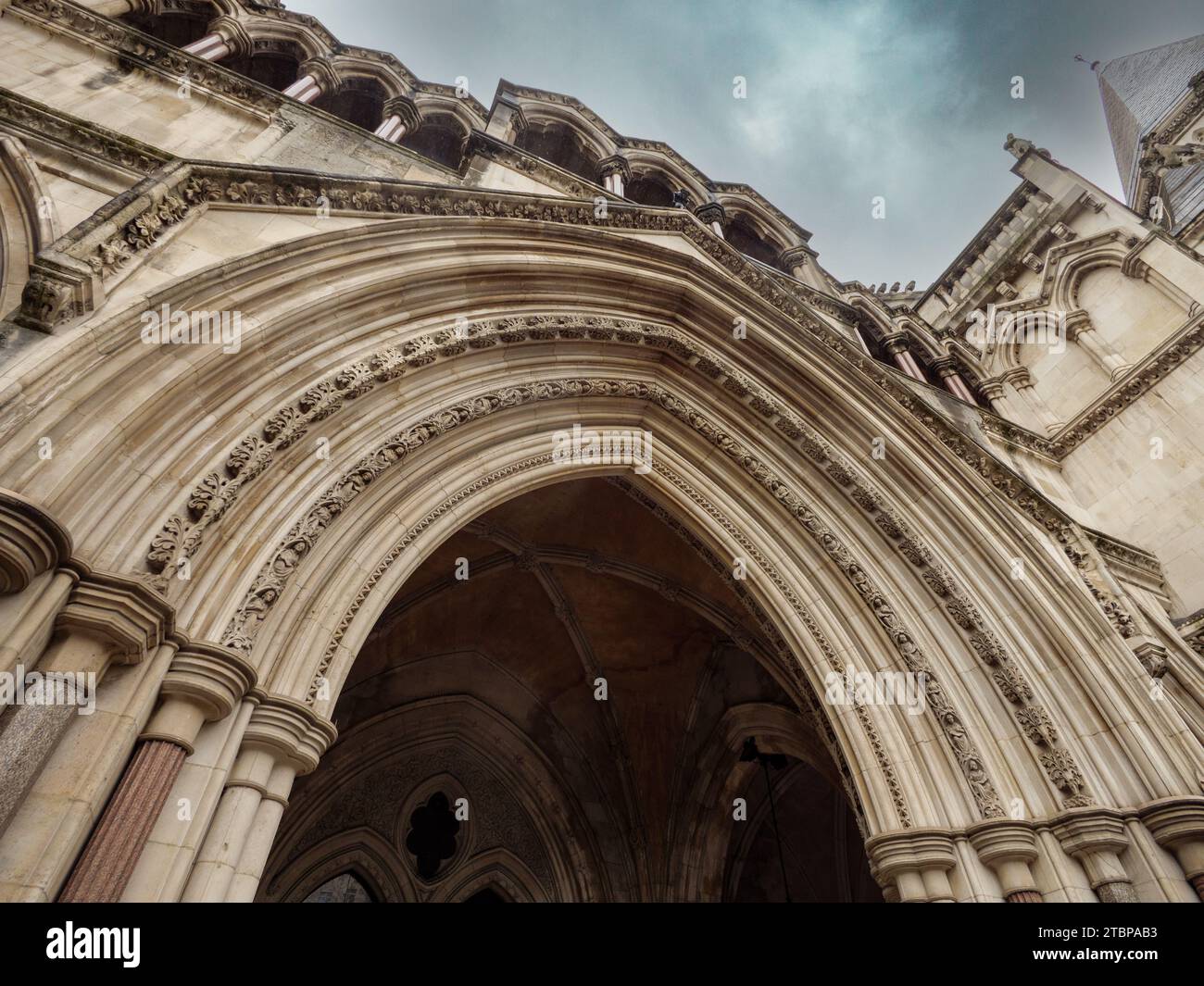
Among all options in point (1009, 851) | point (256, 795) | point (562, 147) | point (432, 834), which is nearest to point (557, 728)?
point (432, 834)

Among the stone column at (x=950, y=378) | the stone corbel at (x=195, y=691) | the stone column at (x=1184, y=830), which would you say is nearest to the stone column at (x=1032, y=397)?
the stone column at (x=950, y=378)

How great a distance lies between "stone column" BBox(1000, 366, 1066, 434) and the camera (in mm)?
10484

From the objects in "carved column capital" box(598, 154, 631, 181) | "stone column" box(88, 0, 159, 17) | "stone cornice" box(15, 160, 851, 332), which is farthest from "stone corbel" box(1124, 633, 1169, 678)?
"stone column" box(88, 0, 159, 17)

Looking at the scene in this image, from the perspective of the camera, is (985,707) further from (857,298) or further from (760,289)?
(857,298)

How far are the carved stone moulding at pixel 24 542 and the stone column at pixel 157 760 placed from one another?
2.49 feet

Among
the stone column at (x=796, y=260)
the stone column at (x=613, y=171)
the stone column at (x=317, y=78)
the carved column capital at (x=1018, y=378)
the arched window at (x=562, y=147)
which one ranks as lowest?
the stone column at (x=317, y=78)

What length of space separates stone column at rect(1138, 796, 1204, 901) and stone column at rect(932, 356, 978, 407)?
254 inches

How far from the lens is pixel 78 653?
274 centimetres

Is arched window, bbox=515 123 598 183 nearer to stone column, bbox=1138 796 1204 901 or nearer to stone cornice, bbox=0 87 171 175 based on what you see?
stone cornice, bbox=0 87 171 175

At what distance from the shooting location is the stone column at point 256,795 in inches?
118

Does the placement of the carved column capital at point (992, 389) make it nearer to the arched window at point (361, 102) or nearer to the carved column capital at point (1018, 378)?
the carved column capital at point (1018, 378)

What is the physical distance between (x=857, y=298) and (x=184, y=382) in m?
9.86
